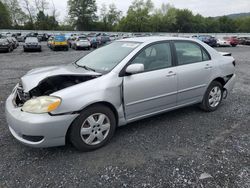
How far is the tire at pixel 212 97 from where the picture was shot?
4.31m

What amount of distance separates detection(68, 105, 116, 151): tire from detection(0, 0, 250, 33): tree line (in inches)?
2565

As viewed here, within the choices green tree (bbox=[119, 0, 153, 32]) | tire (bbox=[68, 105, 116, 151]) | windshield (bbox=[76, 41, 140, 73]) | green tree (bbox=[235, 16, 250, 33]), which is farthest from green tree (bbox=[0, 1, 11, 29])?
green tree (bbox=[235, 16, 250, 33])

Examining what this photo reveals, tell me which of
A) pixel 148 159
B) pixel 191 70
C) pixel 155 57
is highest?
pixel 155 57

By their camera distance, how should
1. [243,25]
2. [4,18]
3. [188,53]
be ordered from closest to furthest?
[188,53] < [4,18] < [243,25]

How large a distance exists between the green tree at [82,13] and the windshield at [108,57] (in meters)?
72.1

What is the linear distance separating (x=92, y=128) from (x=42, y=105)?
0.74 m

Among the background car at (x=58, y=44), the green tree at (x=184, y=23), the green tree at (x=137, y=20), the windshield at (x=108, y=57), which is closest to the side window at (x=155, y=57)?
the windshield at (x=108, y=57)

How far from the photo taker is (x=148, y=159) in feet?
9.32

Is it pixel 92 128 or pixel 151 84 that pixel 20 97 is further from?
pixel 151 84

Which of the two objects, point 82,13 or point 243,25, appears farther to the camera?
point 243,25

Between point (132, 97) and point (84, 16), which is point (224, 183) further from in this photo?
point (84, 16)

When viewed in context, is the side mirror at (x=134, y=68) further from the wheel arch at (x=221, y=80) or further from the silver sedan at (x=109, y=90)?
the wheel arch at (x=221, y=80)

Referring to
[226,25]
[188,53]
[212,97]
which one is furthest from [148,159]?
[226,25]

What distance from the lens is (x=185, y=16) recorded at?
8006 cm
